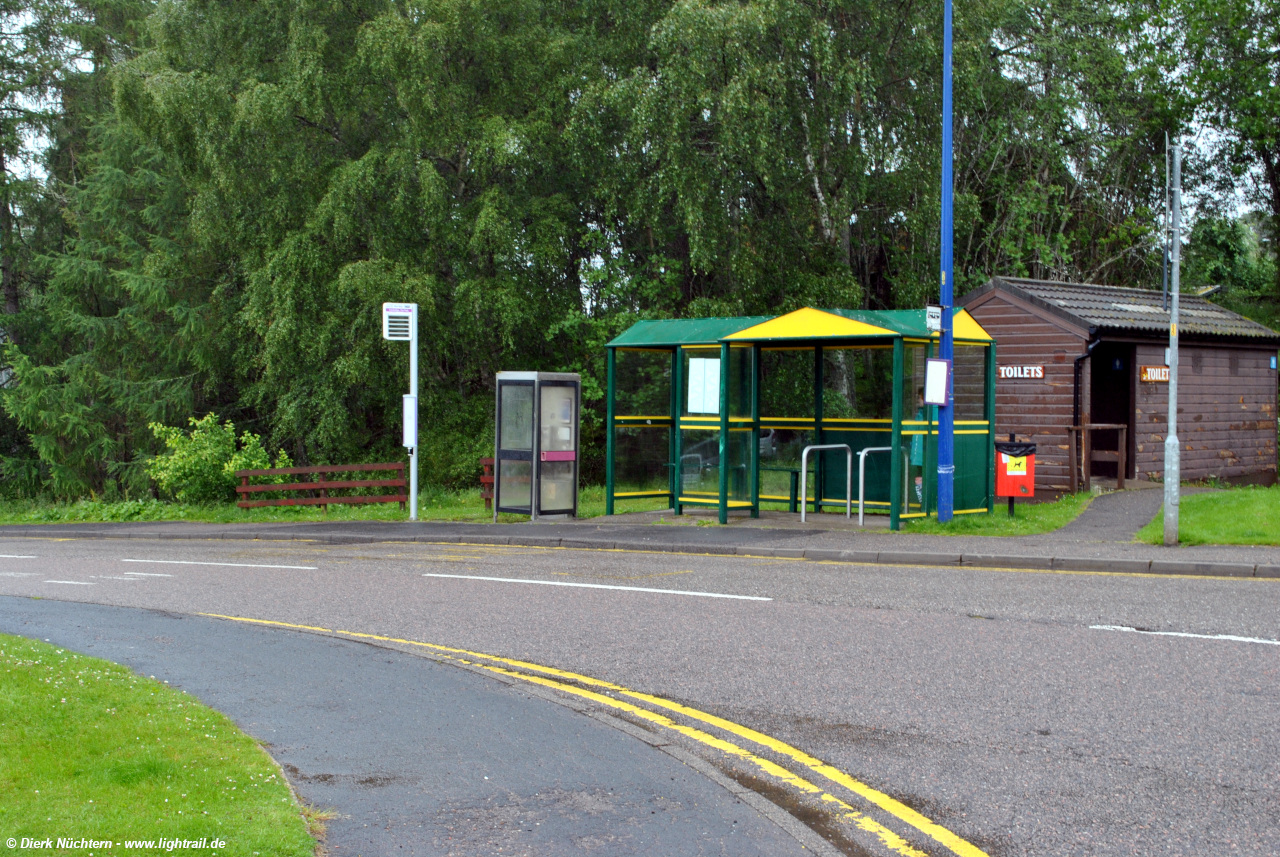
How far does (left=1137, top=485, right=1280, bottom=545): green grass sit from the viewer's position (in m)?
13.7

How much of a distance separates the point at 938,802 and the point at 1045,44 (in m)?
26.7

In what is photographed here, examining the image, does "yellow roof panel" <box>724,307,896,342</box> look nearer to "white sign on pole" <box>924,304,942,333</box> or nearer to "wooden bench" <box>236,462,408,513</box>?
"white sign on pole" <box>924,304,942,333</box>

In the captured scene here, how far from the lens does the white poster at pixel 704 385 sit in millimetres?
18625

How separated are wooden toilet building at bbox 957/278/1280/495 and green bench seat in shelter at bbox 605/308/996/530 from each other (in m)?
2.39

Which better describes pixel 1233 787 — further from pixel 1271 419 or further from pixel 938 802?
pixel 1271 419

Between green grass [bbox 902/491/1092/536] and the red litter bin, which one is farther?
the red litter bin

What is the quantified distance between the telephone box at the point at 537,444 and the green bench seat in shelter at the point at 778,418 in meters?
0.73

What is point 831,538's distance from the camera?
1566 centimetres

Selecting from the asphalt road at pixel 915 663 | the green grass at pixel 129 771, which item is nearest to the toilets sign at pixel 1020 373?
the asphalt road at pixel 915 663

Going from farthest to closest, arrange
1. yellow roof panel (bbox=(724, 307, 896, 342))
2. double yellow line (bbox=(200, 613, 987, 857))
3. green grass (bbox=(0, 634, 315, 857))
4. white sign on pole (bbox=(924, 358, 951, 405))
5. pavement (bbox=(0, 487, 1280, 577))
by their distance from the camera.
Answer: yellow roof panel (bbox=(724, 307, 896, 342)), white sign on pole (bbox=(924, 358, 951, 405)), pavement (bbox=(0, 487, 1280, 577)), double yellow line (bbox=(200, 613, 987, 857)), green grass (bbox=(0, 634, 315, 857))

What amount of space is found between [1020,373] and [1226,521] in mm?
6302

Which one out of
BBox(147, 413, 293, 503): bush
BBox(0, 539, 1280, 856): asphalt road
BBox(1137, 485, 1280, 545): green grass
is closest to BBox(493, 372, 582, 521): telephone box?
BBox(0, 539, 1280, 856): asphalt road

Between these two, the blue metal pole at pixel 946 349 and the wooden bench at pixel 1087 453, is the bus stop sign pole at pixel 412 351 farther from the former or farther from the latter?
the wooden bench at pixel 1087 453

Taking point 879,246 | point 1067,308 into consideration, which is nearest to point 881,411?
point 879,246
